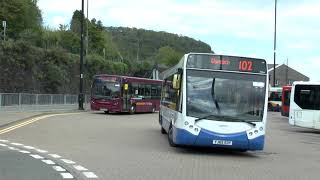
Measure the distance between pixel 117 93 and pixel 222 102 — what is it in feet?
94.1

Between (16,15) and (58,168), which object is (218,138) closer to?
(58,168)

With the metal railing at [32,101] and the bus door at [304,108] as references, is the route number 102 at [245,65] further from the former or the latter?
the metal railing at [32,101]

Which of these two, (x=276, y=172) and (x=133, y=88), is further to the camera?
(x=133, y=88)

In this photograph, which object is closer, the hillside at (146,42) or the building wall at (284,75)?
the hillside at (146,42)

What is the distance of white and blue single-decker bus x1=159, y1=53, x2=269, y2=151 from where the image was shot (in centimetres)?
1731

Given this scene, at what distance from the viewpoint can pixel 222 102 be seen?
17516 mm

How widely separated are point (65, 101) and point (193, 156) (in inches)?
1407

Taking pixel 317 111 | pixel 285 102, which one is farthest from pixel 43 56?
pixel 317 111

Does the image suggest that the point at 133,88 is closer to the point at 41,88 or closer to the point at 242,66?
the point at 41,88

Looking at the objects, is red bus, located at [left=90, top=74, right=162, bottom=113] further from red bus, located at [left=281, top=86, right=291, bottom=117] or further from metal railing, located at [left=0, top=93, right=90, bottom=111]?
red bus, located at [left=281, top=86, right=291, bottom=117]

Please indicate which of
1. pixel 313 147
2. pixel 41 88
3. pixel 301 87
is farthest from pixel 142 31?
pixel 313 147

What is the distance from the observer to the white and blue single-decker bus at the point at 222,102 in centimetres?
1731

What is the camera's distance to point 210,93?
17.6 metres

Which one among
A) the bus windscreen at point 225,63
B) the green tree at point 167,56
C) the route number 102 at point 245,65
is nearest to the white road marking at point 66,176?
the bus windscreen at point 225,63
